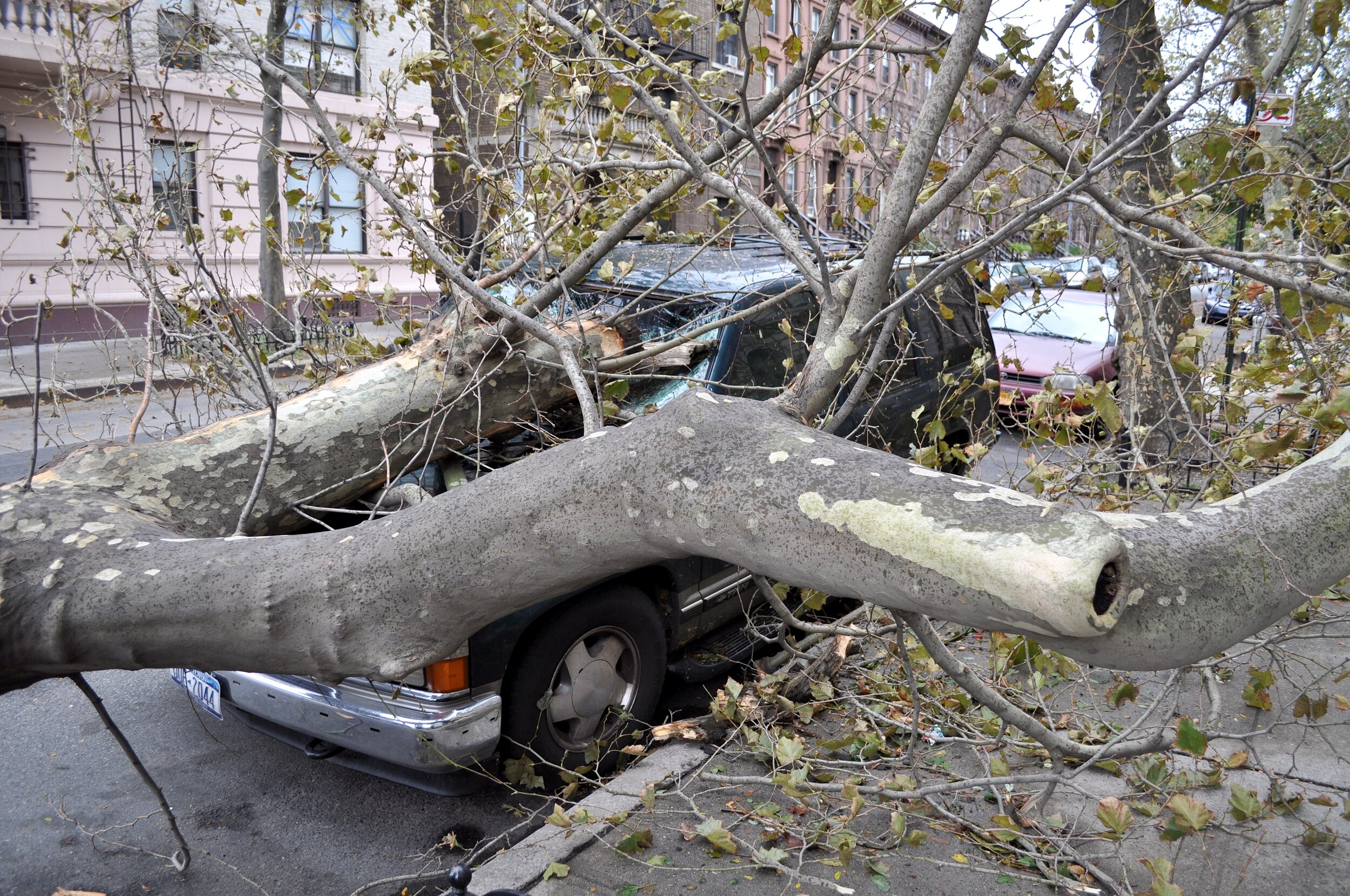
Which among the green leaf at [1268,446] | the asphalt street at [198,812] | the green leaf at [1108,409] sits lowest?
the asphalt street at [198,812]

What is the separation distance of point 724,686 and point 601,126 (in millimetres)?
2920

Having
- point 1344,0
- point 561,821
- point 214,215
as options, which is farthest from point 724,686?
point 214,215

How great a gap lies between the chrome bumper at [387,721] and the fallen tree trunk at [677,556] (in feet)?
3.69

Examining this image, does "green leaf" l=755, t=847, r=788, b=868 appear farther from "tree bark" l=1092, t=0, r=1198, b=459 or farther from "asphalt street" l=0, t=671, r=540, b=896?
"tree bark" l=1092, t=0, r=1198, b=459

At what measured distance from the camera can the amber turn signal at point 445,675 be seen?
3.48m

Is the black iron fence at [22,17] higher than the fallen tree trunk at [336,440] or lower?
higher

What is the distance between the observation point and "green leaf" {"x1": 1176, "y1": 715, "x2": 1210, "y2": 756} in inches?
106

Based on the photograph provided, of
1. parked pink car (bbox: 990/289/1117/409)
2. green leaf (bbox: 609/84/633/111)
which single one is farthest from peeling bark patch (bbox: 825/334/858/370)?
parked pink car (bbox: 990/289/1117/409)

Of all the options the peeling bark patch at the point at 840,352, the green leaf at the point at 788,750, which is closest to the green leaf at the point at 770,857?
the green leaf at the point at 788,750

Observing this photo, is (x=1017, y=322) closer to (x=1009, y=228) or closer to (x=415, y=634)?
(x=1009, y=228)

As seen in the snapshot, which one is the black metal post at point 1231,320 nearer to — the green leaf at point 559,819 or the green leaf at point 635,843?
the green leaf at point 635,843

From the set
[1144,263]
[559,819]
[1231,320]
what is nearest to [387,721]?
[559,819]

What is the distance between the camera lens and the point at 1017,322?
1177 centimetres

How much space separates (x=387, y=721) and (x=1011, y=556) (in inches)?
102
